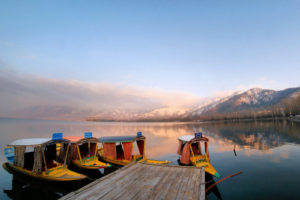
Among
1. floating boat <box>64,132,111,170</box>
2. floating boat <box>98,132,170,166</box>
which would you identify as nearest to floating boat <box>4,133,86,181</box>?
floating boat <box>64,132,111,170</box>

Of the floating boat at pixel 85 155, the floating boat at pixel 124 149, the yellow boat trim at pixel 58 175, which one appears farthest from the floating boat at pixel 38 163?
the floating boat at pixel 124 149

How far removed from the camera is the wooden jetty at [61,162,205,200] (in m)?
8.56

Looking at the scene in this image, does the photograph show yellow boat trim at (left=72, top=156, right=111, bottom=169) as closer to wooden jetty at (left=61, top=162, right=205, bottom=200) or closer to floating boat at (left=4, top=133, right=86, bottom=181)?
floating boat at (left=4, top=133, right=86, bottom=181)

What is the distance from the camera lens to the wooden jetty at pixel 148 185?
8562 mm

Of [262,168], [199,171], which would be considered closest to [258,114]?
[262,168]

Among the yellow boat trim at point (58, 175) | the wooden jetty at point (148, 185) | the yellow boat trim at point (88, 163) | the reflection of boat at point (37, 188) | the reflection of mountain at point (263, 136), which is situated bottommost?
the reflection of mountain at point (263, 136)

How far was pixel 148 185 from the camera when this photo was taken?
1002cm

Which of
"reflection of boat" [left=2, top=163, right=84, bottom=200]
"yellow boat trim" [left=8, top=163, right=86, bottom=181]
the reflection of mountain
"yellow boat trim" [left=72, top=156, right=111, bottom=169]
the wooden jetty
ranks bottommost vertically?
the reflection of mountain

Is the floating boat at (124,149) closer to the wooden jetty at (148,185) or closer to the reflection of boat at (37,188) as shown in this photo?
the reflection of boat at (37,188)

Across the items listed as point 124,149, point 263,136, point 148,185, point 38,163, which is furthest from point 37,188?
point 263,136

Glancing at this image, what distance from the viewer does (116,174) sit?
12.4 meters

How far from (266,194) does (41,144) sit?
24426mm

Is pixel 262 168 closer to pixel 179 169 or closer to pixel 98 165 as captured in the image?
pixel 179 169

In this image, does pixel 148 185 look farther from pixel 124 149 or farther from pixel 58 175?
pixel 124 149
